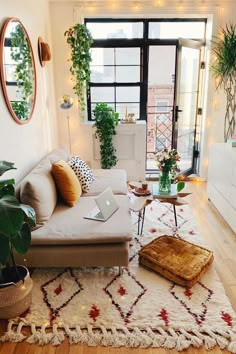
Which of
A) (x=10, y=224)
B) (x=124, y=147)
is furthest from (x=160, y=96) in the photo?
(x=10, y=224)

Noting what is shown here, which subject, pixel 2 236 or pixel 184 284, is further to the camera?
pixel 184 284

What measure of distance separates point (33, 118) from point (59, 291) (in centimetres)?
184

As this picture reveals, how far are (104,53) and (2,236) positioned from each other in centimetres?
340

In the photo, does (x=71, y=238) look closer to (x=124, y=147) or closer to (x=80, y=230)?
(x=80, y=230)

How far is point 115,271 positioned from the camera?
232 cm

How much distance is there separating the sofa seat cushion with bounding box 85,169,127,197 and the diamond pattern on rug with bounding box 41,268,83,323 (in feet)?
2.95

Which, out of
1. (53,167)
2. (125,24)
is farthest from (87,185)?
(125,24)

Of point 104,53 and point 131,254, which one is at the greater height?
point 104,53

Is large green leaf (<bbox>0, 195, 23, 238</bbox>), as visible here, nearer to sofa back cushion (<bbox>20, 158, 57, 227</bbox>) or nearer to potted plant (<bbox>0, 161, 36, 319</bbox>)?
potted plant (<bbox>0, 161, 36, 319</bbox>)

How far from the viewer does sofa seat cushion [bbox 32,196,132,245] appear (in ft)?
6.88

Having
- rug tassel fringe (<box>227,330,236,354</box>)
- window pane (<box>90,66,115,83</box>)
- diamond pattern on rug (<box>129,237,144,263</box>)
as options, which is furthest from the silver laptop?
window pane (<box>90,66,115,83</box>)

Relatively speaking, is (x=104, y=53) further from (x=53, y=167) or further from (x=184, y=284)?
(x=184, y=284)

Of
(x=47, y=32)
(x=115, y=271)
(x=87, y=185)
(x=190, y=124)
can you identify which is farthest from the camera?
(x=190, y=124)

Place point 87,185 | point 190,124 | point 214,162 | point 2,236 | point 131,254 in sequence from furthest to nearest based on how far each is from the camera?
point 190,124 < point 214,162 < point 87,185 < point 131,254 < point 2,236
